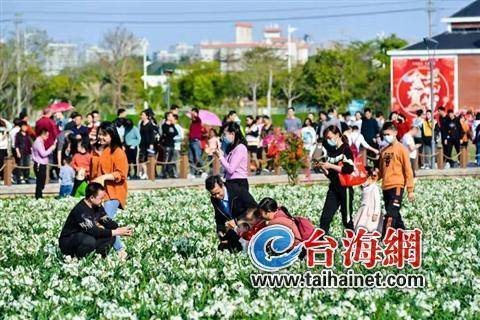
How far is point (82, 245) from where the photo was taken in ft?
47.6

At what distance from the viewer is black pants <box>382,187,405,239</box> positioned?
16.2 metres

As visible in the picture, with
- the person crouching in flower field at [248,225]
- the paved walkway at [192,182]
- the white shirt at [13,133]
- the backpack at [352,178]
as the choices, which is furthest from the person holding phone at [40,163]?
the person crouching in flower field at [248,225]

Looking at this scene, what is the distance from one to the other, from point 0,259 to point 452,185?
50.6 ft

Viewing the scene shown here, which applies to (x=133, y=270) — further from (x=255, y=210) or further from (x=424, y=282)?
(x=424, y=282)

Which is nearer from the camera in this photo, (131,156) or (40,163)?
(40,163)

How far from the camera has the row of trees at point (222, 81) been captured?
282 feet

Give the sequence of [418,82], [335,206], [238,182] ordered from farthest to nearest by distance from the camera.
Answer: [418,82] < [335,206] < [238,182]

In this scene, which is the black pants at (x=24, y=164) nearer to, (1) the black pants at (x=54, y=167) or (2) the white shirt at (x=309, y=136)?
(1) the black pants at (x=54, y=167)

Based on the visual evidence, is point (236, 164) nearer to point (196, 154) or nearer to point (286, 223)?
point (286, 223)

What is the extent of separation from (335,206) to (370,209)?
66 centimetres

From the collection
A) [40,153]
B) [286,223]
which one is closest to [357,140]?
[40,153]

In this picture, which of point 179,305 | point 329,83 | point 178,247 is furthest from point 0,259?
point 329,83

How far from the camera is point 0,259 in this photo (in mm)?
15109

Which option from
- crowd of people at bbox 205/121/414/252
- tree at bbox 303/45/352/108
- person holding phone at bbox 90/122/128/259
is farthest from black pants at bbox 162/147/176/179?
tree at bbox 303/45/352/108
